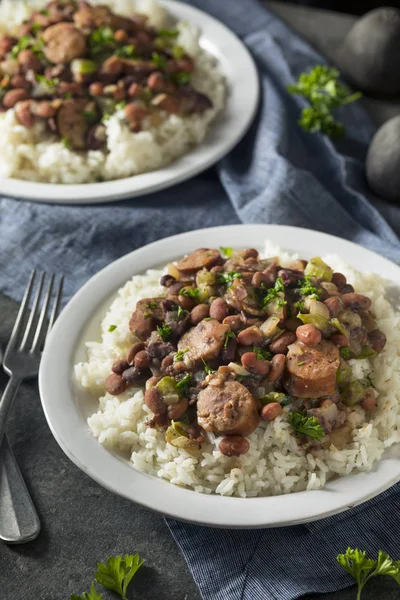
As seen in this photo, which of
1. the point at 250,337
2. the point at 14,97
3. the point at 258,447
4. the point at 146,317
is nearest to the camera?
the point at 258,447

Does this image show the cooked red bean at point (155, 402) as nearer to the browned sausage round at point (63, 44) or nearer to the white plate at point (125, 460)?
the white plate at point (125, 460)

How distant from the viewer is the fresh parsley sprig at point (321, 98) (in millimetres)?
5754

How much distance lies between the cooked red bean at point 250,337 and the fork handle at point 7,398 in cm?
118

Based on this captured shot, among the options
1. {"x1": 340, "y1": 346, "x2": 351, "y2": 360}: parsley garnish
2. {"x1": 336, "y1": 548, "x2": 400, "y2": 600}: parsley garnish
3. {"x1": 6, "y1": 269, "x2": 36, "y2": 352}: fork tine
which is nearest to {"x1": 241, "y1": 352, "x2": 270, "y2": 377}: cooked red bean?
{"x1": 340, "y1": 346, "x2": 351, "y2": 360}: parsley garnish

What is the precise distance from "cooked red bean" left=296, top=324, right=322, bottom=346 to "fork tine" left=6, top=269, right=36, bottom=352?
1.61m

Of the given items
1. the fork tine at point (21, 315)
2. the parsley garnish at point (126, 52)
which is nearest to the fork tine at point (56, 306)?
the fork tine at point (21, 315)

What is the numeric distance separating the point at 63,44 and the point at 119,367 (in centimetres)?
293

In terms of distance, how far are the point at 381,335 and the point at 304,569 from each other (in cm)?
114

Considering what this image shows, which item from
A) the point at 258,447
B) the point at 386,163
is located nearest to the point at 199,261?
the point at 258,447

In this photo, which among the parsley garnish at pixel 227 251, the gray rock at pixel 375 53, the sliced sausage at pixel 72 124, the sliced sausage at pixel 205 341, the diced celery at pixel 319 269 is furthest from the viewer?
the gray rock at pixel 375 53

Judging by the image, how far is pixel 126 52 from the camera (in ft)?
18.5

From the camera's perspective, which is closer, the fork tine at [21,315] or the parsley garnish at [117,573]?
the parsley garnish at [117,573]

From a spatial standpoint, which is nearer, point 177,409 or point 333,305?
point 177,409

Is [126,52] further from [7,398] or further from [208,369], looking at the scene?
[208,369]
